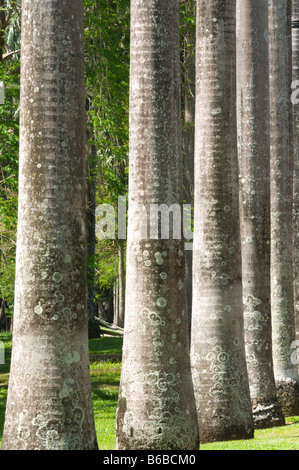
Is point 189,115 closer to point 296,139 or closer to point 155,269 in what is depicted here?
point 296,139

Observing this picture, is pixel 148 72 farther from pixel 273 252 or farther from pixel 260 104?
pixel 273 252

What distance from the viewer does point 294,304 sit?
57.1ft

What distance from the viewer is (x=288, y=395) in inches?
630

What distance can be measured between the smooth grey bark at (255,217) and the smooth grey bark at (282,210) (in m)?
1.80

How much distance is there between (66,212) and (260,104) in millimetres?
6992

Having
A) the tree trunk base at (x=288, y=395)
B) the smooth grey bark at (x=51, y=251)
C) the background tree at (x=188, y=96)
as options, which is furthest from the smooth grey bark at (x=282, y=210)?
the smooth grey bark at (x=51, y=251)

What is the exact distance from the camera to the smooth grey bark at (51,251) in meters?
8.09

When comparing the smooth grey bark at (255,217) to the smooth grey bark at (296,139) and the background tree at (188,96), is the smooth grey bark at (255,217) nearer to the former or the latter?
the smooth grey bark at (296,139)

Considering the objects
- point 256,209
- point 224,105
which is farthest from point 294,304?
point 224,105

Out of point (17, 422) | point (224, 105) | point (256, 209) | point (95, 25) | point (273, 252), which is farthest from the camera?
point (95, 25)

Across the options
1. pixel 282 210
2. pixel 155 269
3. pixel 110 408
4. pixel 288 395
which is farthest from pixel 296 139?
pixel 155 269
